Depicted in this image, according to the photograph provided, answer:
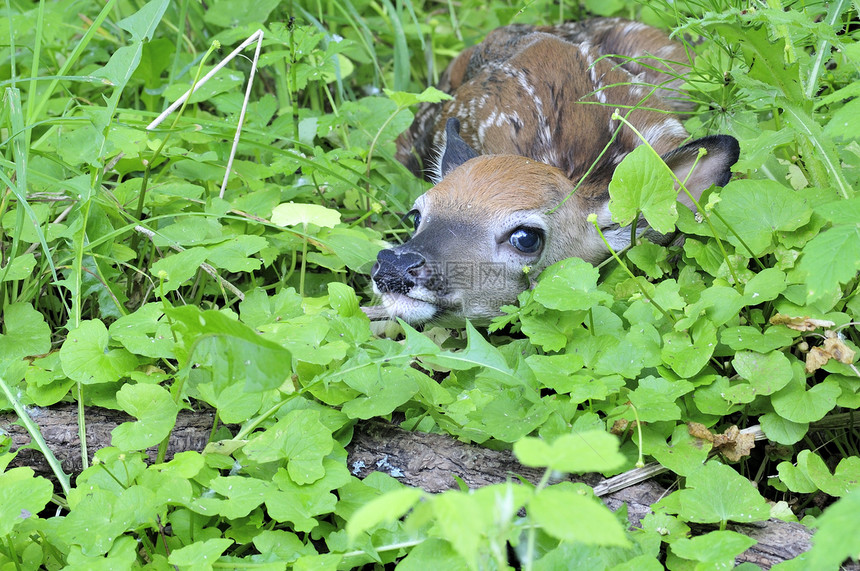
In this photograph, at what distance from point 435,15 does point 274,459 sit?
446 centimetres

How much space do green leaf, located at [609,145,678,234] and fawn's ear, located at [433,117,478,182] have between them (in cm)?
131

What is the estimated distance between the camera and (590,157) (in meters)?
3.83

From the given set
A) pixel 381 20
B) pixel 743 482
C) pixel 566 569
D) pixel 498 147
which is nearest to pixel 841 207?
pixel 743 482

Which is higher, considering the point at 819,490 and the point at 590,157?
the point at 590,157

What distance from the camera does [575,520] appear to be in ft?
4.37

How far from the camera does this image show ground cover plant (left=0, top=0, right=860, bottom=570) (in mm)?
1936

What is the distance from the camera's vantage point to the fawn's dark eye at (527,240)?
334cm

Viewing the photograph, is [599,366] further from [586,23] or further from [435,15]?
[435,15]

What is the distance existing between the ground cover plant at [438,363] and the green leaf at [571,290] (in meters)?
0.01

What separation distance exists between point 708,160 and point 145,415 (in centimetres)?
229

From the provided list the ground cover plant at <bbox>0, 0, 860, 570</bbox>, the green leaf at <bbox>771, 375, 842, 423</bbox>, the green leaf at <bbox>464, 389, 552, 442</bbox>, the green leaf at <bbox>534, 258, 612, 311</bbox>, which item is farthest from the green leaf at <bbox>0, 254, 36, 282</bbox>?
the green leaf at <bbox>771, 375, 842, 423</bbox>

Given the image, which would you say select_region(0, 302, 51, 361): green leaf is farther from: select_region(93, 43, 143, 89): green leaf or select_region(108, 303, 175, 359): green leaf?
select_region(93, 43, 143, 89): green leaf

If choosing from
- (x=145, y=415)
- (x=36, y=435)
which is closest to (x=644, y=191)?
(x=145, y=415)

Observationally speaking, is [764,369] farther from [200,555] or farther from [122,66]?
[122,66]
